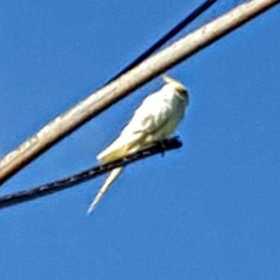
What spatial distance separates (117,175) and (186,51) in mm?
2551

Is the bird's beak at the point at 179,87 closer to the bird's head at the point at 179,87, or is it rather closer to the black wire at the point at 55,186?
the bird's head at the point at 179,87

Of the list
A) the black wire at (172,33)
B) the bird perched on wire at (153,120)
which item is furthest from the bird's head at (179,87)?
the black wire at (172,33)

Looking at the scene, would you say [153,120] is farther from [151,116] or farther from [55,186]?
[55,186]

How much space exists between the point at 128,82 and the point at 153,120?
494cm

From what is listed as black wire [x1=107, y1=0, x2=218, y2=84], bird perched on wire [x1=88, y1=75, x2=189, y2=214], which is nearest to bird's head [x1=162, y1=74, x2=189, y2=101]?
bird perched on wire [x1=88, y1=75, x2=189, y2=214]

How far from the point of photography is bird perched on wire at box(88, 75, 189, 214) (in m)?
5.86

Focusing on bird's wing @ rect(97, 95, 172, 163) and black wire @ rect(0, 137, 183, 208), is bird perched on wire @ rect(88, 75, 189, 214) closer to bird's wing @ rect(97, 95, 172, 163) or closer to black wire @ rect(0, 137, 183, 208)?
bird's wing @ rect(97, 95, 172, 163)

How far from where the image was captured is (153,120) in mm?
8133

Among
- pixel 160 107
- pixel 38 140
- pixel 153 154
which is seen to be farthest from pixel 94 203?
pixel 160 107

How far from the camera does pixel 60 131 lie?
3184 mm

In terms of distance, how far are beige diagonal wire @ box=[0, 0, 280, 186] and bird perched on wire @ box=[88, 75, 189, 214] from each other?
193 centimetres

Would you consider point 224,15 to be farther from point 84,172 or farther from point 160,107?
point 160,107

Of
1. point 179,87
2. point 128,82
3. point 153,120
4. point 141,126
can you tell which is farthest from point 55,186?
point 179,87

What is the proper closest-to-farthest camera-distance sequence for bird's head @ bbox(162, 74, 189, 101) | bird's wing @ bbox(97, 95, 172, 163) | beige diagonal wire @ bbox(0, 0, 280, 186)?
beige diagonal wire @ bbox(0, 0, 280, 186)
bird's wing @ bbox(97, 95, 172, 163)
bird's head @ bbox(162, 74, 189, 101)
